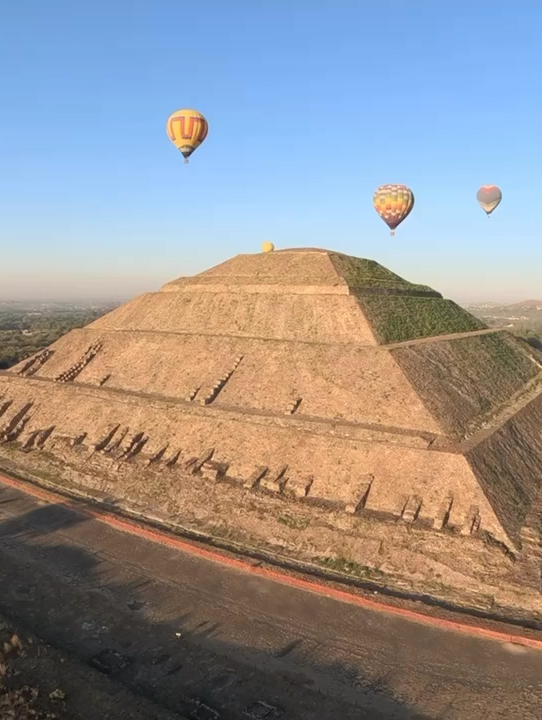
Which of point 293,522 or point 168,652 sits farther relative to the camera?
point 293,522

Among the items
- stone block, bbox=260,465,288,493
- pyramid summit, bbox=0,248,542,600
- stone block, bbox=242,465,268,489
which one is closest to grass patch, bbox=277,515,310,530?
pyramid summit, bbox=0,248,542,600

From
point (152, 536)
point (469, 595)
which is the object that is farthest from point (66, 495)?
point (469, 595)

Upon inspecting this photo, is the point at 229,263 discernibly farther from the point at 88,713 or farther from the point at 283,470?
the point at 88,713

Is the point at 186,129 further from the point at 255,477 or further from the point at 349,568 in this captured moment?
the point at 349,568

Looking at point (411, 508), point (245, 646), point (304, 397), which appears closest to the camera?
point (245, 646)

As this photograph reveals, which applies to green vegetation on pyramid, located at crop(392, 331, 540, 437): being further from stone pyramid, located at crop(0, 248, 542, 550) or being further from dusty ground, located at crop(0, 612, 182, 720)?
dusty ground, located at crop(0, 612, 182, 720)

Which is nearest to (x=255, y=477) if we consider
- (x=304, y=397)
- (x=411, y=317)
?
(x=304, y=397)

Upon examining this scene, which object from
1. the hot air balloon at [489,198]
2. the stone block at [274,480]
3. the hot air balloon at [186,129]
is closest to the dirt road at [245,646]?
the stone block at [274,480]
